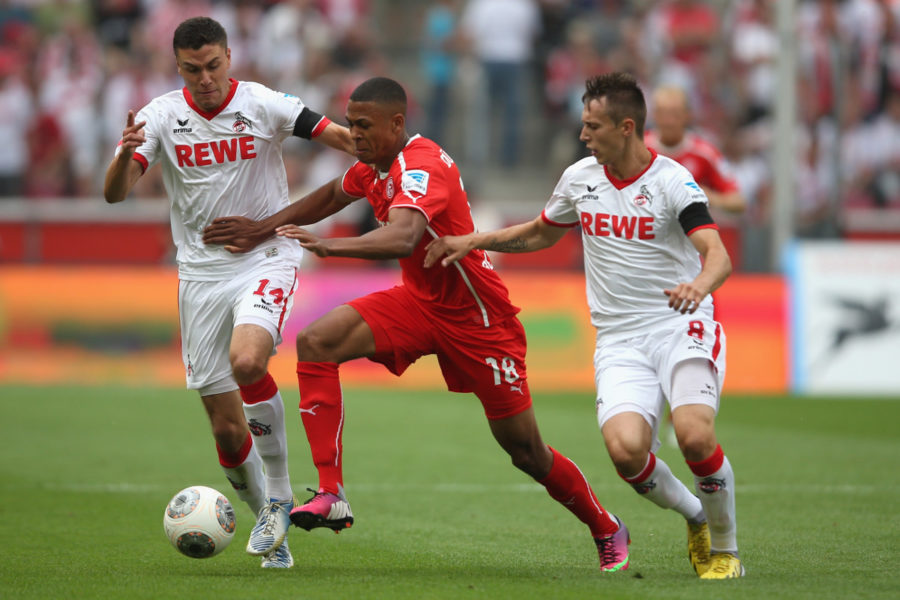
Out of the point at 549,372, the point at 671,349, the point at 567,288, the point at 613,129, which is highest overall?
the point at 613,129

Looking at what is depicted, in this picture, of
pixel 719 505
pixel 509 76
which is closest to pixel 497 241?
pixel 719 505

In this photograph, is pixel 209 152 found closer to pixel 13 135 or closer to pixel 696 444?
pixel 696 444

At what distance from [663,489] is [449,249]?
62.1 inches

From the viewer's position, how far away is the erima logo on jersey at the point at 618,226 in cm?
650

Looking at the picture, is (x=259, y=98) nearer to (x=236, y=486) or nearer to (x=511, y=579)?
(x=236, y=486)

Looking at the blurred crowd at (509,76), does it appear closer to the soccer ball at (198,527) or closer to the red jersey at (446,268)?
the red jersey at (446,268)

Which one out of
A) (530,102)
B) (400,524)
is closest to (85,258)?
(530,102)

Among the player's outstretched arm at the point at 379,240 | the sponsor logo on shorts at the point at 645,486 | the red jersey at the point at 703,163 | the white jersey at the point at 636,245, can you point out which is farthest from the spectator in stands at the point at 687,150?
the player's outstretched arm at the point at 379,240

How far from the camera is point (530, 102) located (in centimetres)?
1920

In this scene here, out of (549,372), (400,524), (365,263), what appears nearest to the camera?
(400,524)

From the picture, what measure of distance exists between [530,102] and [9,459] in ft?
34.9

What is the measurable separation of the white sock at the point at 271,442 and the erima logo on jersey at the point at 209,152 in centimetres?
132

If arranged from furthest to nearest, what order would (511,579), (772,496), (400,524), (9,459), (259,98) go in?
(9,459) → (772,496) → (400,524) → (259,98) → (511,579)

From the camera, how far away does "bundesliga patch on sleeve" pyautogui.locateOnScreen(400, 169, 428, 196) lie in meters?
6.32
